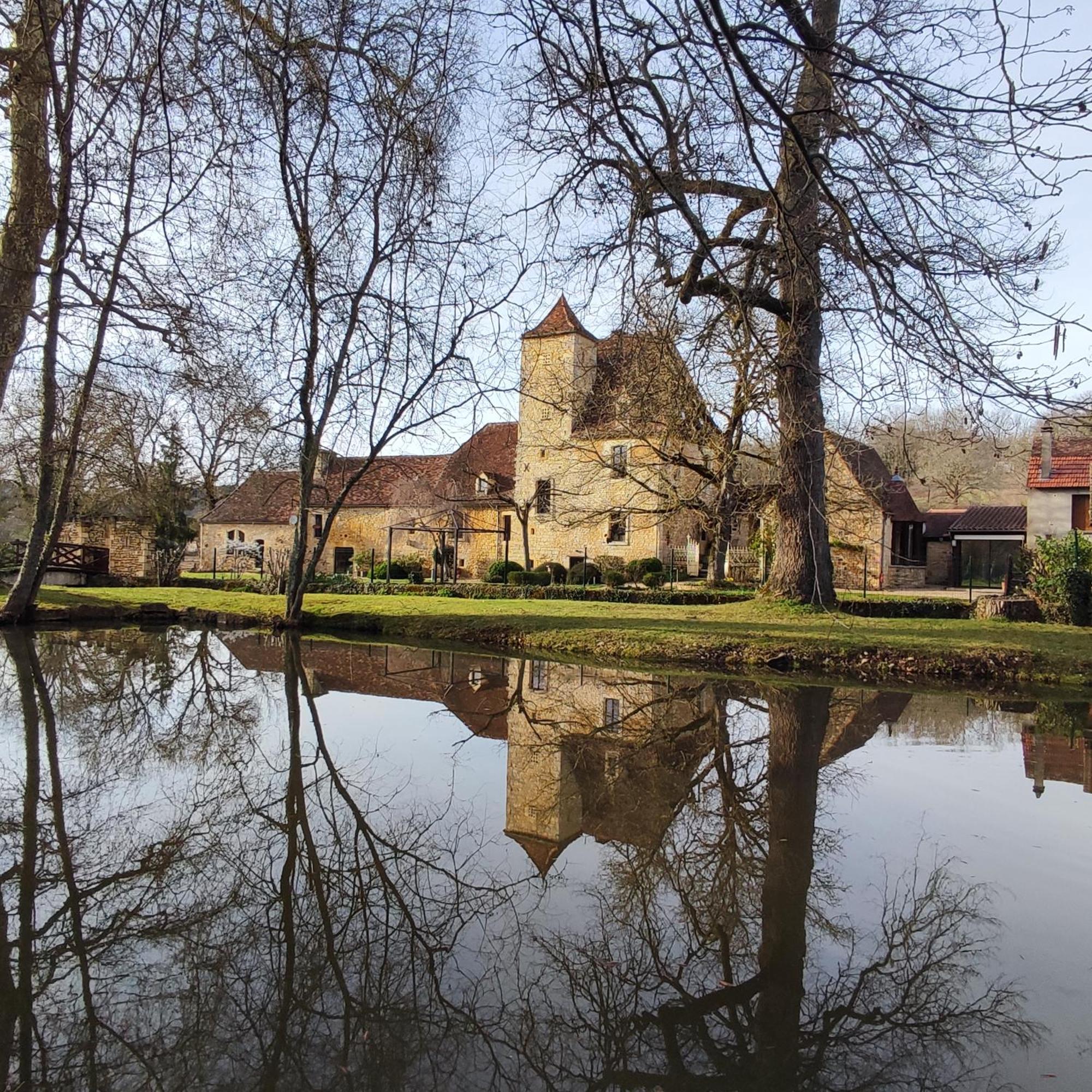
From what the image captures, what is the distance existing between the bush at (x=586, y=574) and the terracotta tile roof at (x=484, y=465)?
15.8 ft

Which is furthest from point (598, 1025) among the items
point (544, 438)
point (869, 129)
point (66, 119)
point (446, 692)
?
point (544, 438)

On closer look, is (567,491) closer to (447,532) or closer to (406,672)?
(447,532)

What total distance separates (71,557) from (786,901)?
81.4 feet

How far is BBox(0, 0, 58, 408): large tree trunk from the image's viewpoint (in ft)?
13.5

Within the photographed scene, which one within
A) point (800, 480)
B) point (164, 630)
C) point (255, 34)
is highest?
point (255, 34)

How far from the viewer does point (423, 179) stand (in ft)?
15.7

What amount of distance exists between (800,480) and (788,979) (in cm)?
197

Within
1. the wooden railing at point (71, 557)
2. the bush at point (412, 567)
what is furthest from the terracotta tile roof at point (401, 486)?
the wooden railing at point (71, 557)

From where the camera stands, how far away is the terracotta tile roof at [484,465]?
30.8 metres

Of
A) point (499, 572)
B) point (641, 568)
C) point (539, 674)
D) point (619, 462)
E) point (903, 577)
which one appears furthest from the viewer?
point (903, 577)

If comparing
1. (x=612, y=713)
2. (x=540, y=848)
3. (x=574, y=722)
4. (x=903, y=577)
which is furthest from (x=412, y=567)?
(x=540, y=848)

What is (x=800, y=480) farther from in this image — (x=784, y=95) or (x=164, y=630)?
(x=164, y=630)

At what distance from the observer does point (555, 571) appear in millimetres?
27141

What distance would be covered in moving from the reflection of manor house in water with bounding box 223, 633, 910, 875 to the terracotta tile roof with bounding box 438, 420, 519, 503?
762 inches
